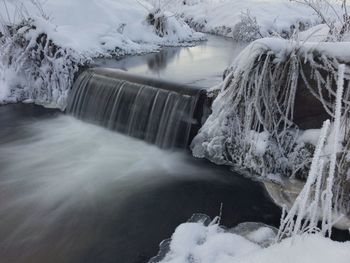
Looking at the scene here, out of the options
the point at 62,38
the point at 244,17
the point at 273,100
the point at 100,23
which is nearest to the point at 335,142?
the point at 273,100

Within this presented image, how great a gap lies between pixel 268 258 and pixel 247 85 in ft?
8.84

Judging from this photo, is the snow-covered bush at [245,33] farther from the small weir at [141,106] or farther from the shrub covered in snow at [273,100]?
the shrub covered in snow at [273,100]

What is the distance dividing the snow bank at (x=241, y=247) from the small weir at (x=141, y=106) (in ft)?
6.68

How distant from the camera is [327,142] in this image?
3.82m

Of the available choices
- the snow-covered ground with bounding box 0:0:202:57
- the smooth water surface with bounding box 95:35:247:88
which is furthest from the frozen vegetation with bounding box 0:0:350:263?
the smooth water surface with bounding box 95:35:247:88

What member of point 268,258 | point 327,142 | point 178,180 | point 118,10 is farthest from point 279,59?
point 118,10

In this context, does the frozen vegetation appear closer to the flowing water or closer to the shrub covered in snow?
the shrub covered in snow

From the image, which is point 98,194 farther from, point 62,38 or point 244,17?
point 244,17

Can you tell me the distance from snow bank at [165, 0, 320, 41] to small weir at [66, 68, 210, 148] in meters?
7.60

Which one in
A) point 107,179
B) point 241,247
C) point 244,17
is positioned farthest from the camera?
point 244,17

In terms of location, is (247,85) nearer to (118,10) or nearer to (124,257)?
(124,257)

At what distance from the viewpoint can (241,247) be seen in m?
3.19

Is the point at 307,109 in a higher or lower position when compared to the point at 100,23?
lower

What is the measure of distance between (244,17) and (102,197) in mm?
10910
